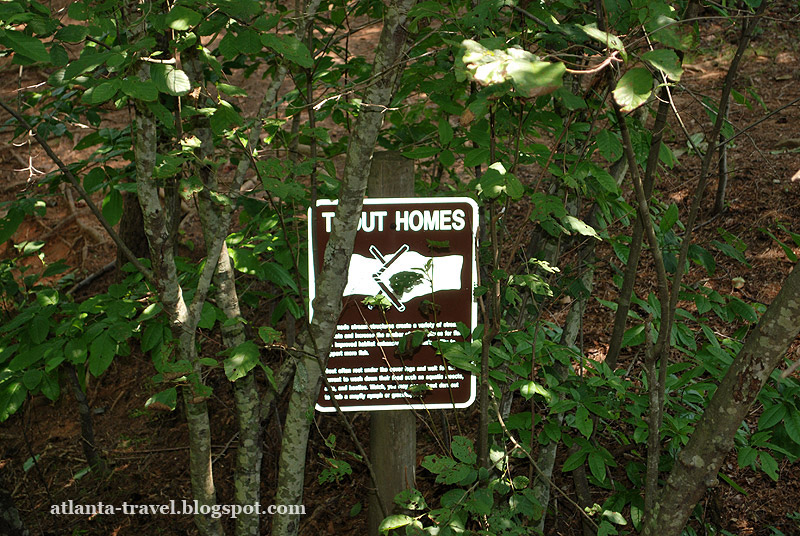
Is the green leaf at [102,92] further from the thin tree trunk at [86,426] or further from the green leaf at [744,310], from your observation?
the thin tree trunk at [86,426]

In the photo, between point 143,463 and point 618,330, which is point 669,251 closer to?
point 618,330

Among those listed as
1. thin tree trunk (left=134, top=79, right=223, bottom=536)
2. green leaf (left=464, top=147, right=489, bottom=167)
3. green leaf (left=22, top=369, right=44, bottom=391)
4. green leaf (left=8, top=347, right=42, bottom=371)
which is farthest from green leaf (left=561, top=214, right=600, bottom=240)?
green leaf (left=22, top=369, right=44, bottom=391)

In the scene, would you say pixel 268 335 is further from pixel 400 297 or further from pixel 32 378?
pixel 32 378

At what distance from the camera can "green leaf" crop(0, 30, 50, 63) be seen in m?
1.88

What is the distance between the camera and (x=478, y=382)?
8.08 feet

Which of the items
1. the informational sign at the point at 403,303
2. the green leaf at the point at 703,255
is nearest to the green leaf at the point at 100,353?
the informational sign at the point at 403,303

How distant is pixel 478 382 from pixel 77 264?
5210mm

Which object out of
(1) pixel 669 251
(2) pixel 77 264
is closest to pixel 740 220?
(1) pixel 669 251

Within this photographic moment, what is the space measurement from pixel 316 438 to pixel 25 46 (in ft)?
9.98

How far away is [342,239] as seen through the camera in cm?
223

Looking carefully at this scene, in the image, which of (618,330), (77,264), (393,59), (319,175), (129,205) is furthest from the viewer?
(77,264)

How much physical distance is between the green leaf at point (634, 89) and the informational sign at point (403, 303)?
3.05ft

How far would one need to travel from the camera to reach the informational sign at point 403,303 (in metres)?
2.29

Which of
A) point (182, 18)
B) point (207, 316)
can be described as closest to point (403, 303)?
point (207, 316)
